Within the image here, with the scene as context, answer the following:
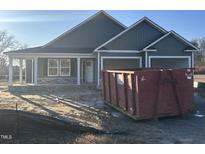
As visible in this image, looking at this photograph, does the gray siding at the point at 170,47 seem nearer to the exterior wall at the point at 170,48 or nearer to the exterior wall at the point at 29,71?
the exterior wall at the point at 170,48

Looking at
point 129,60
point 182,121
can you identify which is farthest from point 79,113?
point 129,60

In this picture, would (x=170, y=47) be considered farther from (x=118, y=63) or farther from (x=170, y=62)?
(x=118, y=63)

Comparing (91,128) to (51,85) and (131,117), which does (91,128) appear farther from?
(51,85)

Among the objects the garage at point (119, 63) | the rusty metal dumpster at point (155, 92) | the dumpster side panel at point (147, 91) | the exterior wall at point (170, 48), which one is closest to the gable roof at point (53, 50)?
the garage at point (119, 63)

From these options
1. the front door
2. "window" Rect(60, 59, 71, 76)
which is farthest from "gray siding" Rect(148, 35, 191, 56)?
"window" Rect(60, 59, 71, 76)

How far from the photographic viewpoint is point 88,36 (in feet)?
80.1

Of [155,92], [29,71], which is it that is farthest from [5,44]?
[155,92]

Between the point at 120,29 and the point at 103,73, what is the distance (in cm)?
1217

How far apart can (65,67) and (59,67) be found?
0.47 m

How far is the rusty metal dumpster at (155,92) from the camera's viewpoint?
9.50 m

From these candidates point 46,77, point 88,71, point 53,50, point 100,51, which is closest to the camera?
point 100,51

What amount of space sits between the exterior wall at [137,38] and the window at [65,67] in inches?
160

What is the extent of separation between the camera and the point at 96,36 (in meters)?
24.4

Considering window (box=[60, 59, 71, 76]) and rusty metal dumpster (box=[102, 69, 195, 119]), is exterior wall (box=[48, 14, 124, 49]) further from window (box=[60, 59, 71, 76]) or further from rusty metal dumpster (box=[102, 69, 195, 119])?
rusty metal dumpster (box=[102, 69, 195, 119])
